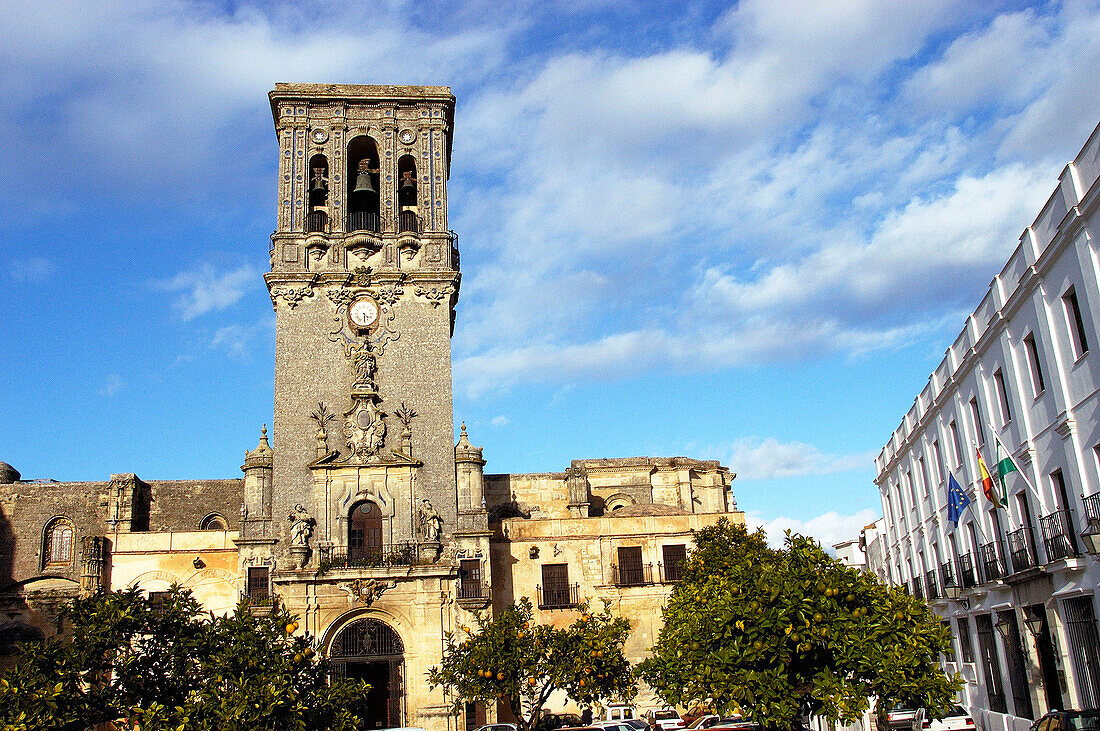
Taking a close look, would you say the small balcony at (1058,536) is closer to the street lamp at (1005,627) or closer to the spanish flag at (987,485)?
the spanish flag at (987,485)

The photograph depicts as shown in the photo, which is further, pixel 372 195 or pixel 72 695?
pixel 372 195

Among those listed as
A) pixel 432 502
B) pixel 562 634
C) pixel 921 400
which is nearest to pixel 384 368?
pixel 432 502

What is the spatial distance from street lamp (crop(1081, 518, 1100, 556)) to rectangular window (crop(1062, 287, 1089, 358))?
3187 millimetres

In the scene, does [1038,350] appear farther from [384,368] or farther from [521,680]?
[384,368]

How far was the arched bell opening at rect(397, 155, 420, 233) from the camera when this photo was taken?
38500mm

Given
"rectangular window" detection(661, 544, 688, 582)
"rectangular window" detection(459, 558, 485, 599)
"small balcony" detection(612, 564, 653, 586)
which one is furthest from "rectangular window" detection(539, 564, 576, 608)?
"rectangular window" detection(661, 544, 688, 582)

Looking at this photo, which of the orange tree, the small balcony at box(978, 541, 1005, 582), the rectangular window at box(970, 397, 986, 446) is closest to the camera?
the small balcony at box(978, 541, 1005, 582)

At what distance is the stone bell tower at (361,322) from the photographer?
3416 centimetres

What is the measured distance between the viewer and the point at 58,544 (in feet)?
127

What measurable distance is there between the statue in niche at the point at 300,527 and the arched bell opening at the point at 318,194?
11.2m

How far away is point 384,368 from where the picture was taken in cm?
3619

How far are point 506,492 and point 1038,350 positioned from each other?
25.5 metres

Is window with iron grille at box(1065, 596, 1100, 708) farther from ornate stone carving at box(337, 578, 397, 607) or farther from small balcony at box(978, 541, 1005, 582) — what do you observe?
ornate stone carving at box(337, 578, 397, 607)

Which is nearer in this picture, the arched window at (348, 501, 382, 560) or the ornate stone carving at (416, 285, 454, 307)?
the arched window at (348, 501, 382, 560)
